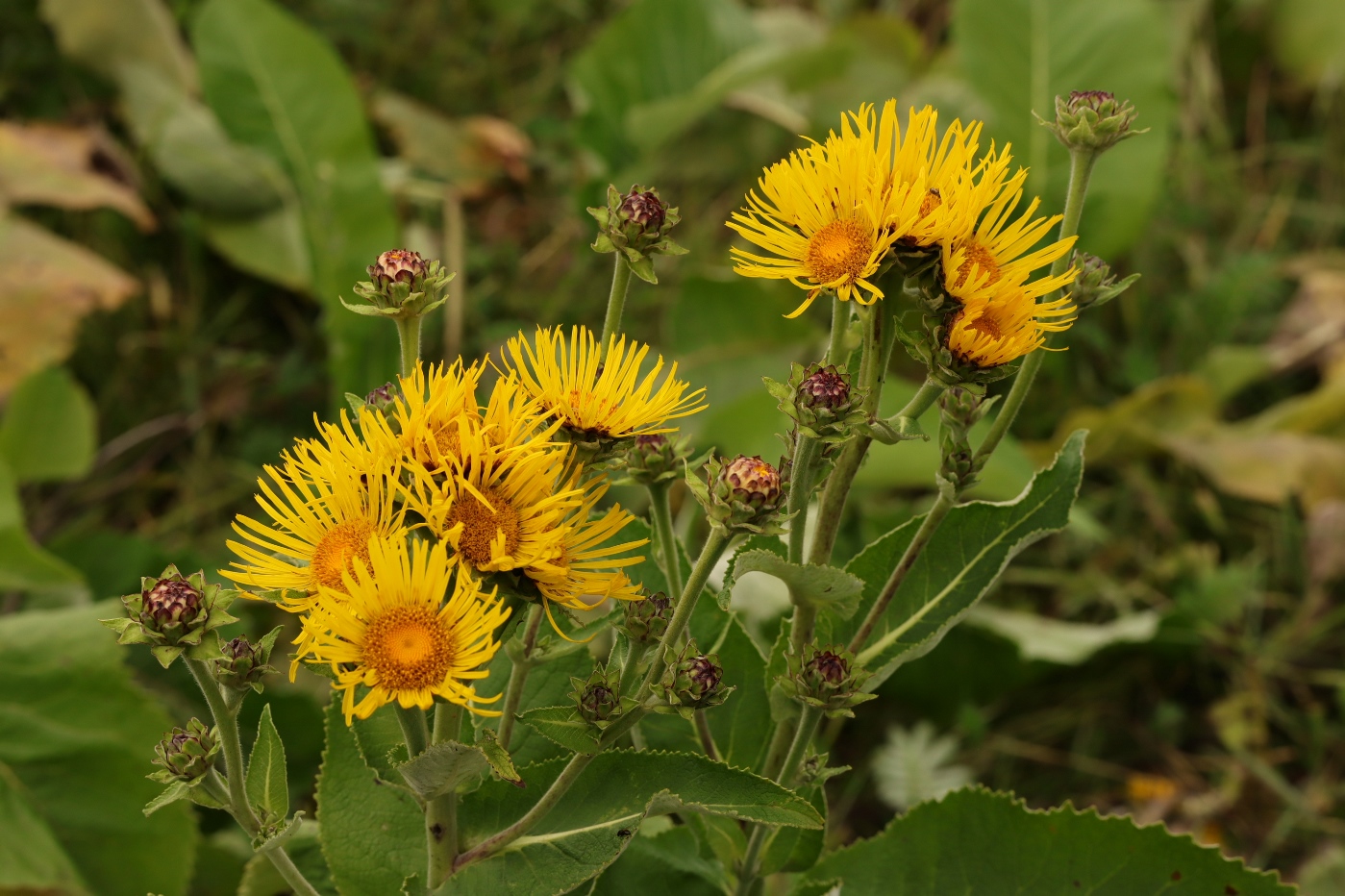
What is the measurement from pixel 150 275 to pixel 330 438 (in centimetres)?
224

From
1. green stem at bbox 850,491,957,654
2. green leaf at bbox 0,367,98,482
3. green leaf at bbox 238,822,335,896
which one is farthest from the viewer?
green leaf at bbox 0,367,98,482

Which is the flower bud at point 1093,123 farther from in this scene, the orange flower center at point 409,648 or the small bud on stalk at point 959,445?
the orange flower center at point 409,648

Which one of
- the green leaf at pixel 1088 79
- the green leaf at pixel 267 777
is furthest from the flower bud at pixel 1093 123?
the green leaf at pixel 1088 79

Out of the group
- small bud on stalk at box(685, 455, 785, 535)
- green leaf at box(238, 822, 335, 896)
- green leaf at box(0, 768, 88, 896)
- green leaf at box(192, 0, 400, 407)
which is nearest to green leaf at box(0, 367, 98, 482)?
green leaf at box(192, 0, 400, 407)

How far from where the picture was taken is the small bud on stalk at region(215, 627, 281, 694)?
87cm

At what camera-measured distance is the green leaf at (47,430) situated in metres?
2.26

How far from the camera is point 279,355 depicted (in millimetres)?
2854

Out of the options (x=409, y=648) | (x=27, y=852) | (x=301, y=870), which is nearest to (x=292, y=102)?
(x=27, y=852)

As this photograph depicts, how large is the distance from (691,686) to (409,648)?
21cm

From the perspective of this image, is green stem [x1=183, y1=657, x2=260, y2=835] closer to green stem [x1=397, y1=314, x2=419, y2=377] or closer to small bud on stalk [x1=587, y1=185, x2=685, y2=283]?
green stem [x1=397, y1=314, x2=419, y2=377]

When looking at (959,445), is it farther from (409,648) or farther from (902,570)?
(409,648)

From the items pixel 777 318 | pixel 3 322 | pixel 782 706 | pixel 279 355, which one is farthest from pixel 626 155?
pixel 782 706

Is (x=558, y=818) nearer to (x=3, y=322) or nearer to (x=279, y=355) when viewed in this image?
(x=3, y=322)

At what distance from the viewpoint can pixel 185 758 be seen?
2.92 feet
